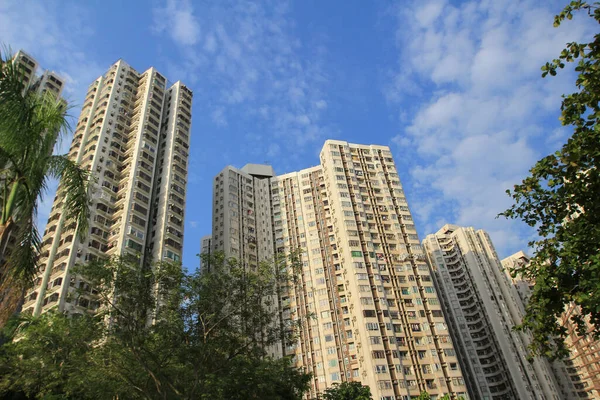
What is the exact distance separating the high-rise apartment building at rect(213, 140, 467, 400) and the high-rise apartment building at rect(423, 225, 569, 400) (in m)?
28.9

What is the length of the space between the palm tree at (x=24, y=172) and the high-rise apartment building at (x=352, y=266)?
4070cm

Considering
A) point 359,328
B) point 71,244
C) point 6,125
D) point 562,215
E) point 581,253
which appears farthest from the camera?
point 359,328

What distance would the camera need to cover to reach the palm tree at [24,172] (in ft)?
29.5

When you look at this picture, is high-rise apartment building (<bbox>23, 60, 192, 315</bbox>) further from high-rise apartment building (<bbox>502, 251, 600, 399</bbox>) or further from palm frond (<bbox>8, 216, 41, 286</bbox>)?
high-rise apartment building (<bbox>502, 251, 600, 399</bbox>)

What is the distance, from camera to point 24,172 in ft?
31.3

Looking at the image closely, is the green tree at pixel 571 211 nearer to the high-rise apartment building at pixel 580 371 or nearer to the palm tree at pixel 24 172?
the palm tree at pixel 24 172

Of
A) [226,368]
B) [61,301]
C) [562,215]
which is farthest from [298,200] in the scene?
[562,215]

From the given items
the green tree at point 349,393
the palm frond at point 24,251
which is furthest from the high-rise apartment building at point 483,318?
the palm frond at point 24,251

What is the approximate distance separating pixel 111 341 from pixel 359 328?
1764 inches

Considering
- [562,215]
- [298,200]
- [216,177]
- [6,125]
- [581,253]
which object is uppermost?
[216,177]

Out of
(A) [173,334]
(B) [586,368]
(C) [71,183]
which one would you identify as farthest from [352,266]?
(B) [586,368]

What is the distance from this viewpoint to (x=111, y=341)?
60.3 ft

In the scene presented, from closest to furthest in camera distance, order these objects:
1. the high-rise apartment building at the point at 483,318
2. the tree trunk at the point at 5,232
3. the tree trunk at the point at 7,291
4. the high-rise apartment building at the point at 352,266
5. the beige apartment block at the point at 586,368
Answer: the tree trunk at the point at 5,232 → the tree trunk at the point at 7,291 → the high-rise apartment building at the point at 352,266 → the high-rise apartment building at the point at 483,318 → the beige apartment block at the point at 586,368

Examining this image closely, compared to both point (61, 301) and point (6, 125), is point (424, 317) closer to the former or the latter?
point (61, 301)
